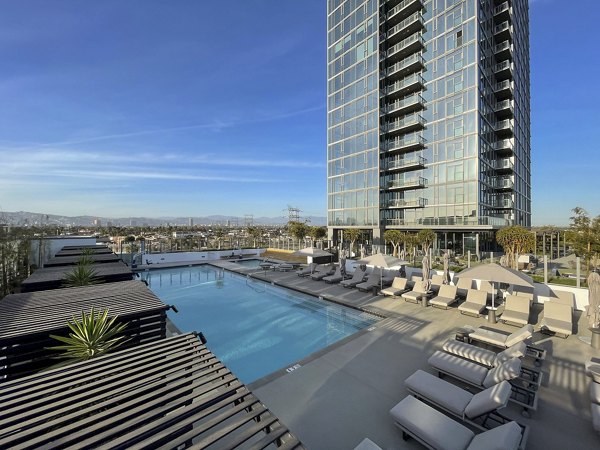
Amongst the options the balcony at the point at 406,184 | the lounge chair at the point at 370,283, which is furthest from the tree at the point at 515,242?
the balcony at the point at 406,184

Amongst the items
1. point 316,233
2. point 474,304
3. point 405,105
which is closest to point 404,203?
point 316,233

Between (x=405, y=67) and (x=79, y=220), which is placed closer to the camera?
Answer: (x=405, y=67)

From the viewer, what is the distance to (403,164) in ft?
84.3

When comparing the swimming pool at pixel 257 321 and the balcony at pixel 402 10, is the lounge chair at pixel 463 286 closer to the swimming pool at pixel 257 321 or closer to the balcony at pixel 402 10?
the swimming pool at pixel 257 321

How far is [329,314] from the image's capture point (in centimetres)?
1008

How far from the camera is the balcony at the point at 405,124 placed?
81.1 feet

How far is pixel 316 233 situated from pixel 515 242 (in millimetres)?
16966

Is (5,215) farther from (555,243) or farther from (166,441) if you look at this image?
(555,243)

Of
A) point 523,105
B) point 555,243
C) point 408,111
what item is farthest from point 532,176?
point 408,111

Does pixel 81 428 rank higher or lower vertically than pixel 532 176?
lower

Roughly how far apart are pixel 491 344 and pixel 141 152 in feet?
88.6

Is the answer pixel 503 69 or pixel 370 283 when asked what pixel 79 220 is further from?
pixel 503 69

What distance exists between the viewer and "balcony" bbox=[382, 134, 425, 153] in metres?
24.8

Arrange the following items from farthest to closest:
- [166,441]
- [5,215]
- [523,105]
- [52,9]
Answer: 1. [523,105]
2. [5,215]
3. [52,9]
4. [166,441]
